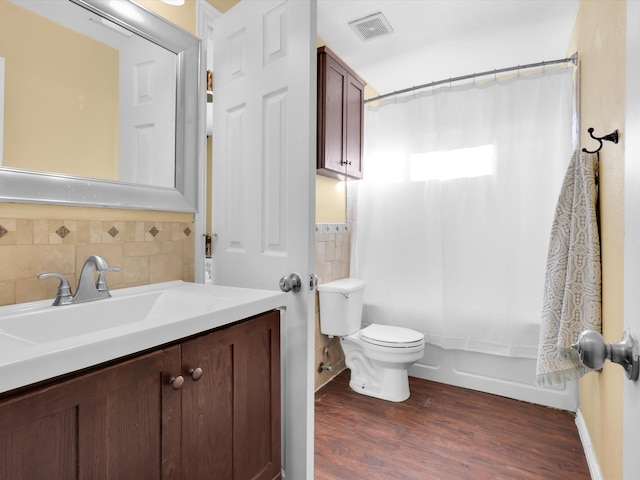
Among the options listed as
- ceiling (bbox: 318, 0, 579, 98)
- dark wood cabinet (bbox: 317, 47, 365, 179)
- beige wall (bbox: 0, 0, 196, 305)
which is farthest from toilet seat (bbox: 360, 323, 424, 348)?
ceiling (bbox: 318, 0, 579, 98)

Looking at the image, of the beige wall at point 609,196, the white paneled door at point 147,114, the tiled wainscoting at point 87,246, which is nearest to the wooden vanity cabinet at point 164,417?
the tiled wainscoting at point 87,246

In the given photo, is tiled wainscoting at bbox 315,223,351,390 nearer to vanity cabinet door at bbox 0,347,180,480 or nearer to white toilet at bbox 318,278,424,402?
white toilet at bbox 318,278,424,402

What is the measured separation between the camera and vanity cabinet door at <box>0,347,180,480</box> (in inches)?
23.6

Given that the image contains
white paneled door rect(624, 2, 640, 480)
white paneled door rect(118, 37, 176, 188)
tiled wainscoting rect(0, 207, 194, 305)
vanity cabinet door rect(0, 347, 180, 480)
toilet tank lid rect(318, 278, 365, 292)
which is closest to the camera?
Result: white paneled door rect(624, 2, 640, 480)

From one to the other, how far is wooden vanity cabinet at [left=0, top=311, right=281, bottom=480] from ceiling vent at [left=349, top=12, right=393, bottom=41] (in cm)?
191

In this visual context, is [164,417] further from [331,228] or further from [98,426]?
[331,228]

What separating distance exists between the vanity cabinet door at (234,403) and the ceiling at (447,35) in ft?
6.32

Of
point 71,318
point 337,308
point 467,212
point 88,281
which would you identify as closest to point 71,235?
point 88,281

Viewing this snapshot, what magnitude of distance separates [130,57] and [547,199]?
93.9 inches

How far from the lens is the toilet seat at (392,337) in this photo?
2.27 meters

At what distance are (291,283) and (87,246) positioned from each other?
0.72 metres

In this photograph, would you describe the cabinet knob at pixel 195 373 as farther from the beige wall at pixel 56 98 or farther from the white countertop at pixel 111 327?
the beige wall at pixel 56 98

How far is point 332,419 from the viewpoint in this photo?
2139 mm

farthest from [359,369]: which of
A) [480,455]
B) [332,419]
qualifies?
[480,455]
